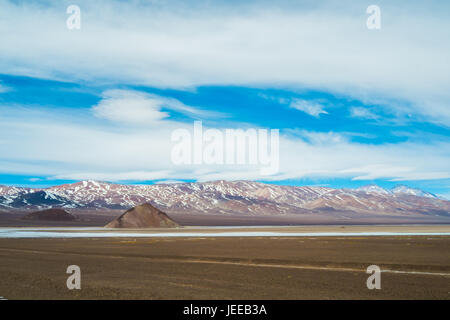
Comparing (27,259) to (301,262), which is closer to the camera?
(301,262)

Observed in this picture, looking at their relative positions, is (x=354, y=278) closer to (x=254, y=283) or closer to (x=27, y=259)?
(x=254, y=283)

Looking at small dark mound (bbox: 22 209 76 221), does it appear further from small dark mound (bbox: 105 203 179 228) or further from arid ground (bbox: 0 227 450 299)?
arid ground (bbox: 0 227 450 299)

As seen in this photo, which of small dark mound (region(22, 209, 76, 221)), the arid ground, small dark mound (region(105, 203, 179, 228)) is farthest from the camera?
small dark mound (region(22, 209, 76, 221))

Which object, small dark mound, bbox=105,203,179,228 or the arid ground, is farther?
small dark mound, bbox=105,203,179,228

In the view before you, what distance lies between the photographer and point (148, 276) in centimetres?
1961

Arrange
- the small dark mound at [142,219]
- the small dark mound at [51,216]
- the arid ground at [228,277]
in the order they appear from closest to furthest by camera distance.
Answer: the arid ground at [228,277], the small dark mound at [142,219], the small dark mound at [51,216]

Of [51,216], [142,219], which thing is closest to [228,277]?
[142,219]

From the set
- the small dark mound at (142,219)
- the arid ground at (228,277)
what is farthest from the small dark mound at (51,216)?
the arid ground at (228,277)

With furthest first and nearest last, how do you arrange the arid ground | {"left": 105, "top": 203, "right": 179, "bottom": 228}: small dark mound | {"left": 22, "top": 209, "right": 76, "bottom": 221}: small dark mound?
{"left": 22, "top": 209, "right": 76, "bottom": 221}: small dark mound < {"left": 105, "top": 203, "right": 179, "bottom": 228}: small dark mound < the arid ground

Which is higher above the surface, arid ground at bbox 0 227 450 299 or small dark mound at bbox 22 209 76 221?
arid ground at bbox 0 227 450 299

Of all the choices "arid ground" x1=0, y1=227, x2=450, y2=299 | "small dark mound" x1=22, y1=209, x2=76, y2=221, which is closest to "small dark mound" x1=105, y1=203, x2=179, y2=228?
"small dark mound" x1=22, y1=209, x2=76, y2=221

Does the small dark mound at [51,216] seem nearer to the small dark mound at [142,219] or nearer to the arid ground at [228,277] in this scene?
the small dark mound at [142,219]
